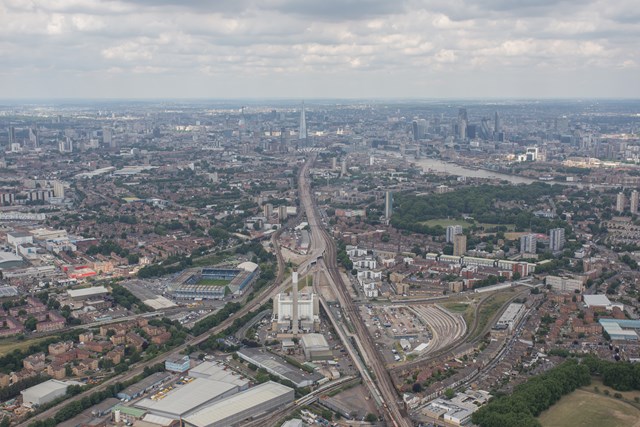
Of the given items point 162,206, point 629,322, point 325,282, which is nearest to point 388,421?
point 629,322

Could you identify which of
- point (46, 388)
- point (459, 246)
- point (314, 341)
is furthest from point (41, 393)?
point (459, 246)

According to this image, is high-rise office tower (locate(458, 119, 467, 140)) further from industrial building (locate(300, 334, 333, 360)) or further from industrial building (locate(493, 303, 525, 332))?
industrial building (locate(300, 334, 333, 360))

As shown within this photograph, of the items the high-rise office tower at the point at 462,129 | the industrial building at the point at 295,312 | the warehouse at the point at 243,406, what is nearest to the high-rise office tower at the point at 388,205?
the industrial building at the point at 295,312

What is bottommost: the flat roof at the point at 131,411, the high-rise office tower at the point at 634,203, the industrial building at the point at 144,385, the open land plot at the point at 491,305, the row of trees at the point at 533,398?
the open land plot at the point at 491,305

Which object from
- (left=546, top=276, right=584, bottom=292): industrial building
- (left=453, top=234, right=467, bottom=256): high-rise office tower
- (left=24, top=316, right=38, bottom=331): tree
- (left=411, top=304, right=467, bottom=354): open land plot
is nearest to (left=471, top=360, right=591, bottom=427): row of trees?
(left=411, top=304, right=467, bottom=354): open land plot

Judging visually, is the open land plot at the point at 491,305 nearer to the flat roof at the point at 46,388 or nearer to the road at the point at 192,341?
the road at the point at 192,341

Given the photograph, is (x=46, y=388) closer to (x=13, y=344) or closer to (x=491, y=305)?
(x=13, y=344)
